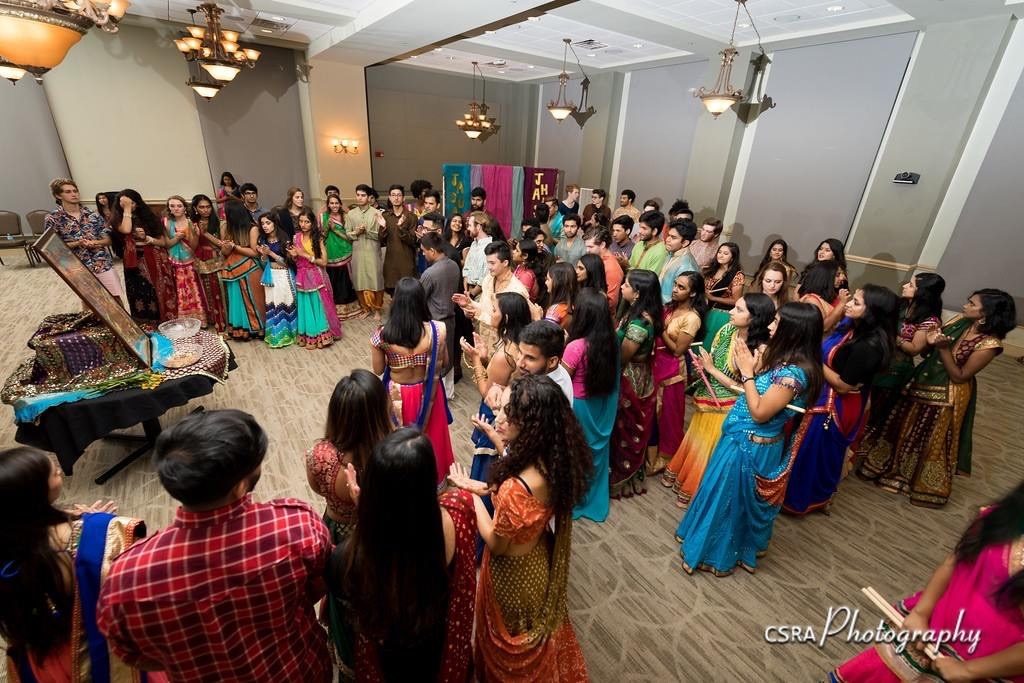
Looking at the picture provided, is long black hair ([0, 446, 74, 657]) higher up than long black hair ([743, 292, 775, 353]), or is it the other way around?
long black hair ([743, 292, 775, 353])

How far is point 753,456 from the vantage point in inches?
86.9

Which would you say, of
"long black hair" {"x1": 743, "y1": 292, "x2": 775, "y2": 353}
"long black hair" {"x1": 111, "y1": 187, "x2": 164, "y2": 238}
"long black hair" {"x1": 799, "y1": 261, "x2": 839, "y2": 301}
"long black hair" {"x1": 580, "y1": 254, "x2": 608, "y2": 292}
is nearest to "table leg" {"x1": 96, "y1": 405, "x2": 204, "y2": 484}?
"long black hair" {"x1": 111, "y1": 187, "x2": 164, "y2": 238}

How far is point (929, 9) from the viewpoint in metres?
4.54

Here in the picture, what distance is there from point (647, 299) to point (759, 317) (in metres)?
0.59

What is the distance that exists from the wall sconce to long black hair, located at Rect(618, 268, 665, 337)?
8.56 meters

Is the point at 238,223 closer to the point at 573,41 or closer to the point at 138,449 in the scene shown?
the point at 138,449

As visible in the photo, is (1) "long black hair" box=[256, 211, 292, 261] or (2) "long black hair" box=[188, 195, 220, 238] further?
(2) "long black hair" box=[188, 195, 220, 238]

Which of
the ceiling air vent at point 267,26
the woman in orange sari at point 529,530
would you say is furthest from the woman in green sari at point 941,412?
the ceiling air vent at point 267,26

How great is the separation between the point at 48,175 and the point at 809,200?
11.7m

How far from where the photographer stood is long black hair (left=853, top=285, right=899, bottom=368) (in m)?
2.41

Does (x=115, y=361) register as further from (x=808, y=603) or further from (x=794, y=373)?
(x=808, y=603)

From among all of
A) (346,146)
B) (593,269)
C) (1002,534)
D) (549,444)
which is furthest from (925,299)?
(346,146)

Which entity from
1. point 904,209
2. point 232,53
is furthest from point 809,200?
point 232,53

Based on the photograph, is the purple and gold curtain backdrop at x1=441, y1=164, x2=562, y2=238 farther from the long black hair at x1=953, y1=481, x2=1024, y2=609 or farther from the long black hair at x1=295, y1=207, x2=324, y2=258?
the long black hair at x1=953, y1=481, x2=1024, y2=609
